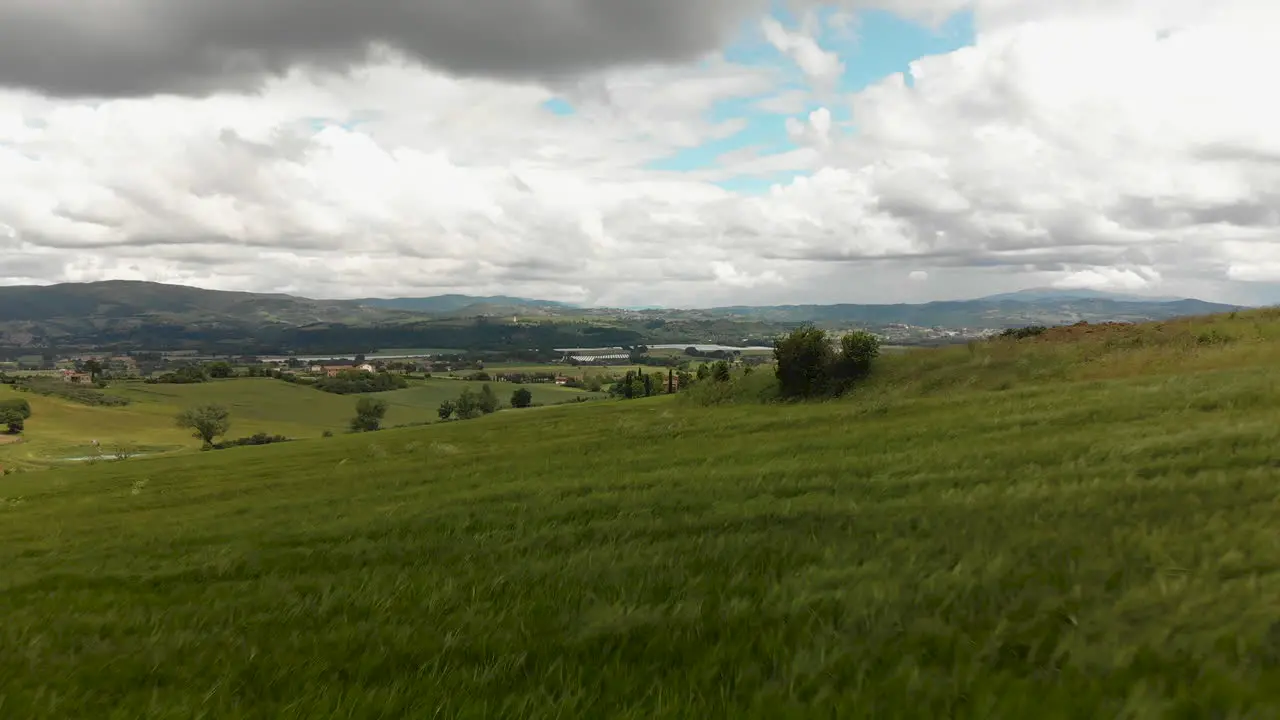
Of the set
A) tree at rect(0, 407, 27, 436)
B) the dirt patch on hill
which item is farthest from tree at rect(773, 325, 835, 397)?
tree at rect(0, 407, 27, 436)

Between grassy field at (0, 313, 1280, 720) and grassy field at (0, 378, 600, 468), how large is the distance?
404 feet

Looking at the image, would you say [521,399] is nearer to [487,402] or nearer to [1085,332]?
[487,402]

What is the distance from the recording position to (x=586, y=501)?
11.1 m

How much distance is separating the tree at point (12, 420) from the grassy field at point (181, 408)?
2181 mm

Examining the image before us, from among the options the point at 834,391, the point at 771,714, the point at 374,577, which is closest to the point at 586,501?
the point at 374,577

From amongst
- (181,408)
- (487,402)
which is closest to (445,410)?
(487,402)

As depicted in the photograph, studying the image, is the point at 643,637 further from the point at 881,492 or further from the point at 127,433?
the point at 127,433

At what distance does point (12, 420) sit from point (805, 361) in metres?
169

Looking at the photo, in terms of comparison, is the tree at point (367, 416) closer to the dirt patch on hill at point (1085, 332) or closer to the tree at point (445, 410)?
the tree at point (445, 410)

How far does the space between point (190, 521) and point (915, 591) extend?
56.4 ft

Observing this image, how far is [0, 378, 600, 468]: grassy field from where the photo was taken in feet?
413

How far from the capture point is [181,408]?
168 metres

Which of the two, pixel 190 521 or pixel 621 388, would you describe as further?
pixel 621 388

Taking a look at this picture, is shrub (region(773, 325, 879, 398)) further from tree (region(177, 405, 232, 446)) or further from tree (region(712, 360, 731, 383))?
tree (region(177, 405, 232, 446))
